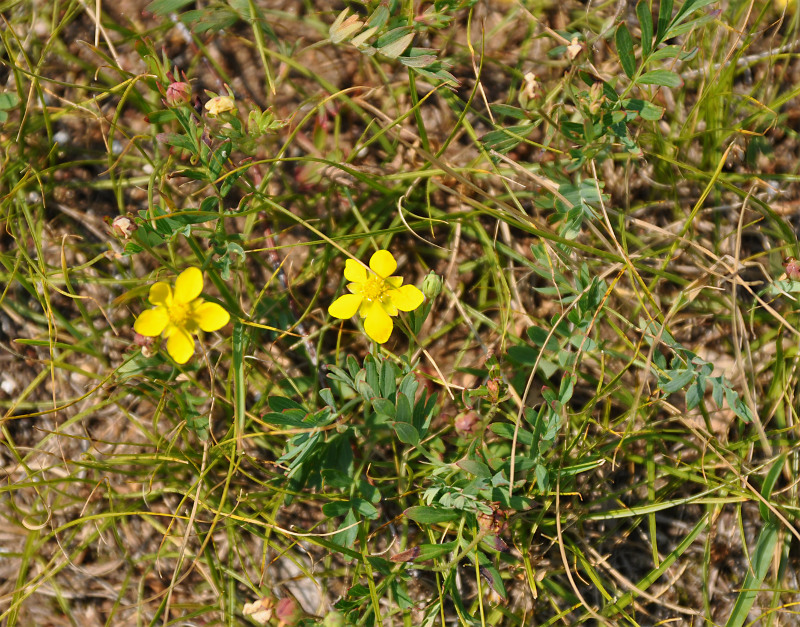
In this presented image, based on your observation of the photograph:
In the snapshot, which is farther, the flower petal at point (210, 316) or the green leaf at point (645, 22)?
the flower petal at point (210, 316)

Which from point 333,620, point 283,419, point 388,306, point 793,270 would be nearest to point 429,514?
point 333,620

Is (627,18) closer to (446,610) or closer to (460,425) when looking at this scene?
(460,425)

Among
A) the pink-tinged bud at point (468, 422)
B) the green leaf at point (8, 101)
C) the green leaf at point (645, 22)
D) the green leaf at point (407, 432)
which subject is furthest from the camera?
the green leaf at point (8, 101)

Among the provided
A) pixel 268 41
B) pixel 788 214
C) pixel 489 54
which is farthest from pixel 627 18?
pixel 268 41

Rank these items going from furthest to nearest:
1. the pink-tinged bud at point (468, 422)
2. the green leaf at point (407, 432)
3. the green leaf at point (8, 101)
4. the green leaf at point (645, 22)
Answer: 1. the green leaf at point (8, 101)
2. the pink-tinged bud at point (468, 422)
3. the green leaf at point (407, 432)
4. the green leaf at point (645, 22)

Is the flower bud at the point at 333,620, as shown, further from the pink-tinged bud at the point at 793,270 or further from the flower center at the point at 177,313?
the pink-tinged bud at the point at 793,270

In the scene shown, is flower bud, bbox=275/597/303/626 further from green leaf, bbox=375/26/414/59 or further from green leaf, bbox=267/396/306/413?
green leaf, bbox=375/26/414/59

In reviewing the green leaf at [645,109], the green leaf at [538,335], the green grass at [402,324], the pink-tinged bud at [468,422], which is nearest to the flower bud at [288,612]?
the green grass at [402,324]
